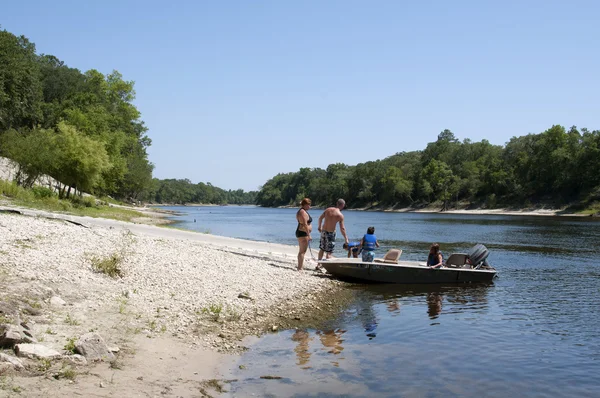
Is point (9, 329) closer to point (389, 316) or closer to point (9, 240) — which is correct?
point (9, 240)

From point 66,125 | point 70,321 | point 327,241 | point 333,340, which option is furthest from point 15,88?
point 333,340

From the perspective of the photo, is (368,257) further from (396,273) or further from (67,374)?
(67,374)

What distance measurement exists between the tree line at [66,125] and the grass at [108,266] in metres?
28.2

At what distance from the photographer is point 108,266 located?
439 inches

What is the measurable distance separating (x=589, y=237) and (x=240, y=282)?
35.3 metres

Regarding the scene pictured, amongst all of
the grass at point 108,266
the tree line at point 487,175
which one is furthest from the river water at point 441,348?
the tree line at point 487,175

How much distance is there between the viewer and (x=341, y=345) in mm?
9508

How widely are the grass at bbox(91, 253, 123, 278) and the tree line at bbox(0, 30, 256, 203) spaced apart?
28.2m

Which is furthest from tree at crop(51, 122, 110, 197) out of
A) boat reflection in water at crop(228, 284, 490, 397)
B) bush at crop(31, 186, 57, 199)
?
boat reflection in water at crop(228, 284, 490, 397)

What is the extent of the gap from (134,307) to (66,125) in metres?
38.1

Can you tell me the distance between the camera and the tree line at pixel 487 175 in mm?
92688

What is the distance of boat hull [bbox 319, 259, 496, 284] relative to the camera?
52.4ft

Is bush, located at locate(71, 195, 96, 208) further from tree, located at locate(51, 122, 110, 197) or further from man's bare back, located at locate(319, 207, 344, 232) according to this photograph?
man's bare back, located at locate(319, 207, 344, 232)

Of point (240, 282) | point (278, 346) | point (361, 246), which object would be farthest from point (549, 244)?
point (278, 346)
